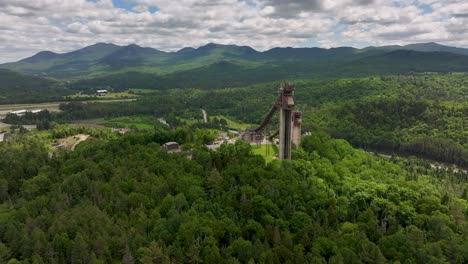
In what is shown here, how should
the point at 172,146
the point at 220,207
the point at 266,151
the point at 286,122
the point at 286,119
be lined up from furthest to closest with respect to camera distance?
1. the point at 172,146
2. the point at 266,151
3. the point at 286,122
4. the point at 286,119
5. the point at 220,207

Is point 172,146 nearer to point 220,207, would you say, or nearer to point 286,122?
point 286,122

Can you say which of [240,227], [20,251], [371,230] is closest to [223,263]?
[240,227]

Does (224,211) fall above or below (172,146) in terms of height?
below

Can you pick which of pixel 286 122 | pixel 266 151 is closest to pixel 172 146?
pixel 266 151

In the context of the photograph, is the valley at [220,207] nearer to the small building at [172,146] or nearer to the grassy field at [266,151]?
the grassy field at [266,151]

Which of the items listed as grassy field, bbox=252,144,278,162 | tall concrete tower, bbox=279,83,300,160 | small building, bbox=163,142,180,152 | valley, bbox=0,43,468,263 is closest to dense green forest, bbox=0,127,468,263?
valley, bbox=0,43,468,263

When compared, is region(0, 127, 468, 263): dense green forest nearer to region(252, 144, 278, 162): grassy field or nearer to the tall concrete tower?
the tall concrete tower
